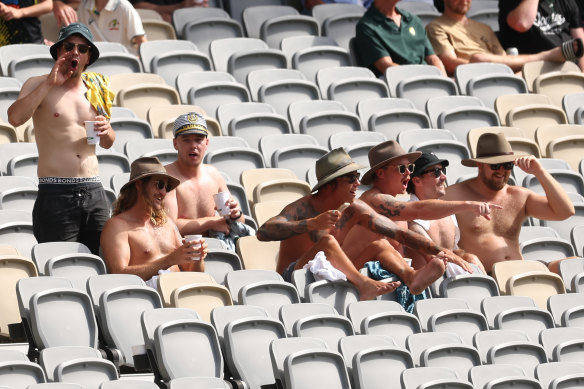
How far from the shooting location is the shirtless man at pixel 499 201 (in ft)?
31.1

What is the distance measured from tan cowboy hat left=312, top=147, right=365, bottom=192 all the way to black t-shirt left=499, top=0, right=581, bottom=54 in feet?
13.5

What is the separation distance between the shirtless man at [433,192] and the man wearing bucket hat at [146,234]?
1585mm

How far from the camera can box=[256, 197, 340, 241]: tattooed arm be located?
8266 millimetres

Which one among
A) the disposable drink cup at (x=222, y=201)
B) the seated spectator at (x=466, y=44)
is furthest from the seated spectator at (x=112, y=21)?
the disposable drink cup at (x=222, y=201)

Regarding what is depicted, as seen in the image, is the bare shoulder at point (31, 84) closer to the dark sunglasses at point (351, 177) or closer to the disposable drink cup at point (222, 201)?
the disposable drink cup at point (222, 201)

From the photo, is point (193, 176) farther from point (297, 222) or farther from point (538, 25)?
point (538, 25)

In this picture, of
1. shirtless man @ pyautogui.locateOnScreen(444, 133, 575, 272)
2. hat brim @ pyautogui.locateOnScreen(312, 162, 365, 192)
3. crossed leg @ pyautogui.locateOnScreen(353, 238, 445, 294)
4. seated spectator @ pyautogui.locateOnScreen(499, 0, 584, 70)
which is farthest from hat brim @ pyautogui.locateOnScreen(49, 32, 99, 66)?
seated spectator @ pyautogui.locateOnScreen(499, 0, 584, 70)

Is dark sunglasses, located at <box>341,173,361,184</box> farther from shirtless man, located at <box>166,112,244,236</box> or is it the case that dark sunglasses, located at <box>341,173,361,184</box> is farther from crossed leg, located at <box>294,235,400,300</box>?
shirtless man, located at <box>166,112,244,236</box>

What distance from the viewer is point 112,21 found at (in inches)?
434

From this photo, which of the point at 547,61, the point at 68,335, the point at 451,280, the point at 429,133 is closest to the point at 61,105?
the point at 68,335

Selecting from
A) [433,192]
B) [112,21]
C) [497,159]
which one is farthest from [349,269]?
[112,21]

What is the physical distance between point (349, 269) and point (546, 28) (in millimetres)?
4878

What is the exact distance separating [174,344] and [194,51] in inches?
168

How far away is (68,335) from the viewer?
727 cm
